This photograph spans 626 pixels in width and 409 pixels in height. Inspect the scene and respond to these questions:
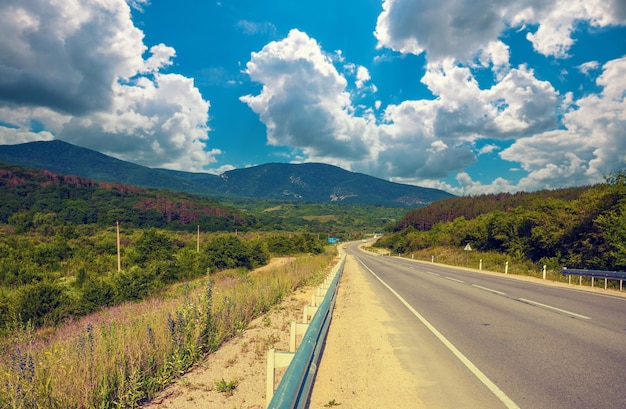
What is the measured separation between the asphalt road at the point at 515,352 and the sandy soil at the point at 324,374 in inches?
15.7

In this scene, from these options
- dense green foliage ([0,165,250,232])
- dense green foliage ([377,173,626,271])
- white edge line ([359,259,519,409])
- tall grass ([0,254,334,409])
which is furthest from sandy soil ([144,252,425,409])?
dense green foliage ([0,165,250,232])

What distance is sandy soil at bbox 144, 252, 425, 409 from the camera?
418 centimetres

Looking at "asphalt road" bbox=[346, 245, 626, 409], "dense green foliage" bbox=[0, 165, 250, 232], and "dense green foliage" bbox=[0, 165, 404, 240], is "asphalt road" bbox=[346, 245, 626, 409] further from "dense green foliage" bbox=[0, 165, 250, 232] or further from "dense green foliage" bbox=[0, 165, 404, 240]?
"dense green foliage" bbox=[0, 165, 250, 232]

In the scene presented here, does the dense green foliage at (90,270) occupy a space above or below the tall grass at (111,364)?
below

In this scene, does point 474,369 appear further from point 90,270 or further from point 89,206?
point 89,206

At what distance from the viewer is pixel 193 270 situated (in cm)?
3675

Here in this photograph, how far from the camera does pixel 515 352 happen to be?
19.3 ft

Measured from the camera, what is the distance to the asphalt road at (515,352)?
13.7 feet

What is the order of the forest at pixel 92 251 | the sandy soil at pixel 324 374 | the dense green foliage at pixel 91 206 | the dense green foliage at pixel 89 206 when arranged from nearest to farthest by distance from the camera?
the sandy soil at pixel 324 374, the forest at pixel 92 251, the dense green foliage at pixel 91 206, the dense green foliage at pixel 89 206

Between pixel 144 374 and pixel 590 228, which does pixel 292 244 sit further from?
pixel 144 374

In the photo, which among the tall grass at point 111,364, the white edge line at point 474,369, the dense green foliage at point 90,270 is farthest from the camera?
the dense green foliage at point 90,270

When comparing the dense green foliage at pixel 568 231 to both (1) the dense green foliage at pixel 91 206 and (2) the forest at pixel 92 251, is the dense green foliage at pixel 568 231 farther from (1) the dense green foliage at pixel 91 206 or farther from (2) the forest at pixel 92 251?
(1) the dense green foliage at pixel 91 206

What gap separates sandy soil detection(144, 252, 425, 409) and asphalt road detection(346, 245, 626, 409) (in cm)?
40

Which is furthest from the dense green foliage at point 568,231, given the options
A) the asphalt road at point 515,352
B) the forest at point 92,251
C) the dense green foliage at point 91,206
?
the dense green foliage at point 91,206
